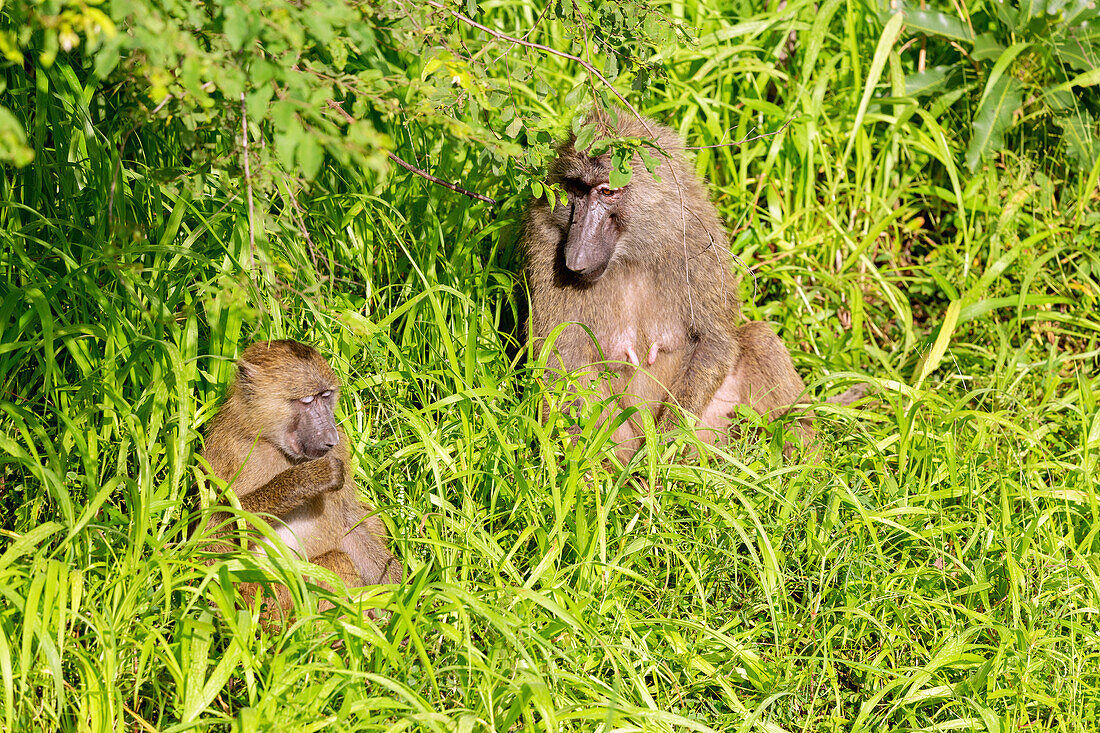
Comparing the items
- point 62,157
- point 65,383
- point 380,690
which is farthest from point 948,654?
point 62,157

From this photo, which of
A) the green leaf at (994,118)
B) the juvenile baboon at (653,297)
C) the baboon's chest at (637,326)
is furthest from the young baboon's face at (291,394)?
the green leaf at (994,118)

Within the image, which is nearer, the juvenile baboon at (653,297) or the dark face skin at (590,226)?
the dark face skin at (590,226)

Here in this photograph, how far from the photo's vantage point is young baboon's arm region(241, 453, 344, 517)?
2.85 m

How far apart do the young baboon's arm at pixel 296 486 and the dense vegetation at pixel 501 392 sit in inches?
8.0

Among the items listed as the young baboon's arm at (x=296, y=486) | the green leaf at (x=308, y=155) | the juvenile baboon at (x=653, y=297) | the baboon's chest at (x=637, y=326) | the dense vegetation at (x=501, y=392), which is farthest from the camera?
the baboon's chest at (x=637, y=326)

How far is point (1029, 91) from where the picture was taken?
4.79 meters

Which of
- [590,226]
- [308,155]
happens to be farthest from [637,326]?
[308,155]

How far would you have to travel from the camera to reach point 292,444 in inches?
121

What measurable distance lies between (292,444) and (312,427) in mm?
95

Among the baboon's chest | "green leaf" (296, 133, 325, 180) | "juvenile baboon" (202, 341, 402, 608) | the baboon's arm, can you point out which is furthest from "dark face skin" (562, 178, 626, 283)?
"green leaf" (296, 133, 325, 180)

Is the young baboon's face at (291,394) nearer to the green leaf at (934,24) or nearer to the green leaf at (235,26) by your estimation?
the green leaf at (235,26)

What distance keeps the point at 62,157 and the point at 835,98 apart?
11.0ft

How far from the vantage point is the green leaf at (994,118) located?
184 inches

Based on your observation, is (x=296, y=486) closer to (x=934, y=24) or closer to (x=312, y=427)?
(x=312, y=427)
